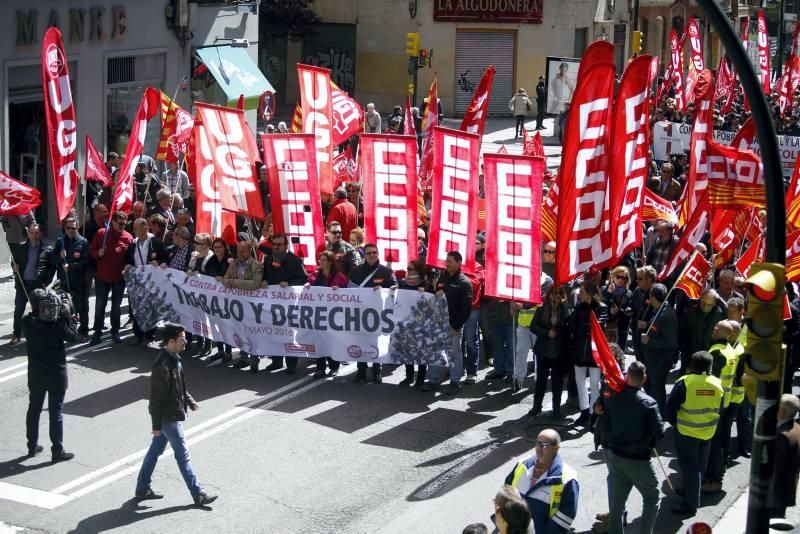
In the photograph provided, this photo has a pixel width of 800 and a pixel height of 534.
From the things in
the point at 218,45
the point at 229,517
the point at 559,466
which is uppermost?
the point at 218,45

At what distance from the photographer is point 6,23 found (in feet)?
65.9

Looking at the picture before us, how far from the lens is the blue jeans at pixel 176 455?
33.7 feet

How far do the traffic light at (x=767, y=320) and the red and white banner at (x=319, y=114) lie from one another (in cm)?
967

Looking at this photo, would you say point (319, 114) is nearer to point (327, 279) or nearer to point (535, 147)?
point (535, 147)

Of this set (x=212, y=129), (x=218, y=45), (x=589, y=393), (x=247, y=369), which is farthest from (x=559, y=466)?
(x=218, y=45)

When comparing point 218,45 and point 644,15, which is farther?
point 644,15

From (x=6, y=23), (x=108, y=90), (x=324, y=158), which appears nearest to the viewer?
(x=324, y=158)

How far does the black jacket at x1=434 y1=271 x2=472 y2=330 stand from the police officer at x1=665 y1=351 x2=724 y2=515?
333 centimetres

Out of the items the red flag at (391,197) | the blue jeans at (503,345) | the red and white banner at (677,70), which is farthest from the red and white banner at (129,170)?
the red and white banner at (677,70)

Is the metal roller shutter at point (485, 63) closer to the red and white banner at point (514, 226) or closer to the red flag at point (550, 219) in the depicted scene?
the red flag at point (550, 219)

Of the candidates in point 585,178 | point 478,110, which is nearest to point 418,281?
point 585,178

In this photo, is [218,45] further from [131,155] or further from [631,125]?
[631,125]

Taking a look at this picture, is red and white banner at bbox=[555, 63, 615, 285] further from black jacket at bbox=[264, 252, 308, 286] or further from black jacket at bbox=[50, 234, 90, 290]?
black jacket at bbox=[50, 234, 90, 290]

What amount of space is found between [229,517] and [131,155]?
6.82 m
